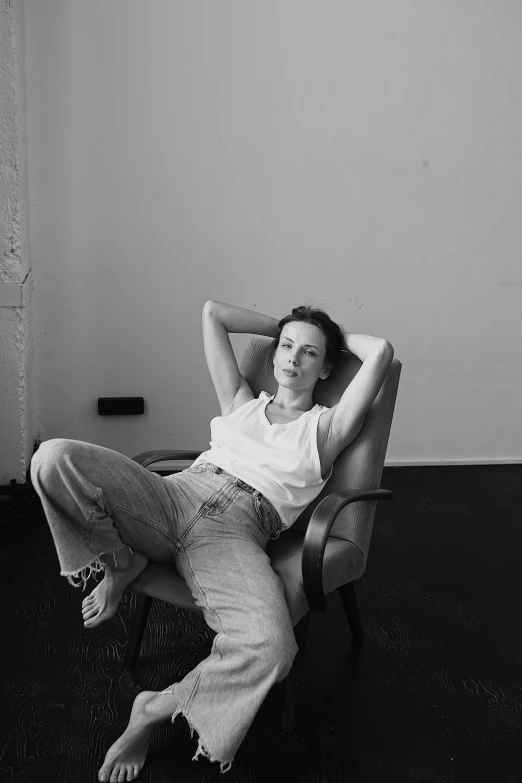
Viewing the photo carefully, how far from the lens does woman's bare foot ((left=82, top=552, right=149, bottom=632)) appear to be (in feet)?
6.41

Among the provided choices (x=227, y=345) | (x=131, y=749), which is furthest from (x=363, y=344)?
(x=131, y=749)

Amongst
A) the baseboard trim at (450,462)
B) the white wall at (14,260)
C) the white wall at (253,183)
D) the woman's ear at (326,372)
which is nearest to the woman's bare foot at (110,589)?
the woman's ear at (326,372)

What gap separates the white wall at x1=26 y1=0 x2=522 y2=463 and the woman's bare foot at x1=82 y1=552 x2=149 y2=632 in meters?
1.56

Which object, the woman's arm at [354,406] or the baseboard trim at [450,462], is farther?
the baseboard trim at [450,462]

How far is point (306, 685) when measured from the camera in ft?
7.39

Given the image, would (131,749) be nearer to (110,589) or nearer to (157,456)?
(110,589)

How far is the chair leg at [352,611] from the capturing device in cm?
238

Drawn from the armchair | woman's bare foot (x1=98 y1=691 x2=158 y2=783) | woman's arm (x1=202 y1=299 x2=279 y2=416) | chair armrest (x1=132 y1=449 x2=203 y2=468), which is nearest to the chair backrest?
the armchair

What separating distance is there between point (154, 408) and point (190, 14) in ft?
5.21

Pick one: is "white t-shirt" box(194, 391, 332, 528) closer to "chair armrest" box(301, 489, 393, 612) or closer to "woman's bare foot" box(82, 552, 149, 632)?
"chair armrest" box(301, 489, 393, 612)

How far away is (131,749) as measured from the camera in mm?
1863

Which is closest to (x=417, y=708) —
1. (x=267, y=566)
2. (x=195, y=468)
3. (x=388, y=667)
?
(x=388, y=667)

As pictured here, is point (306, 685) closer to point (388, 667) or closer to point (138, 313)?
point (388, 667)

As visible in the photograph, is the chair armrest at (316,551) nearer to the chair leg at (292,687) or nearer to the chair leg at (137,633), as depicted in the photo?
the chair leg at (292,687)
